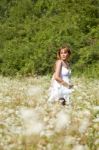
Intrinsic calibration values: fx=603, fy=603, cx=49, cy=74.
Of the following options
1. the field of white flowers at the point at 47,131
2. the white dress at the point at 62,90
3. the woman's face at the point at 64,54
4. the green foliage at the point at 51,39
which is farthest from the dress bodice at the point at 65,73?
the green foliage at the point at 51,39

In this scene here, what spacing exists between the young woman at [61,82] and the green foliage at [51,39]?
630 inches

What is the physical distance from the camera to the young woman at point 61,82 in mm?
8953

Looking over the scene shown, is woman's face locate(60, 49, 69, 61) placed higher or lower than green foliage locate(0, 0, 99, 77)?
higher

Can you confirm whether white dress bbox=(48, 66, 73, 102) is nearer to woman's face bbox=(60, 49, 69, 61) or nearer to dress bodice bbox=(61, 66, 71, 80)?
dress bodice bbox=(61, 66, 71, 80)

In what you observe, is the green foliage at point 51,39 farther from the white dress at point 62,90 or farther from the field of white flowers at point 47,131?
the field of white flowers at point 47,131

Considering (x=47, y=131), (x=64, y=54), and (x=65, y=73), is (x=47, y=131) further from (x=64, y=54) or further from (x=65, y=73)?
(x=65, y=73)

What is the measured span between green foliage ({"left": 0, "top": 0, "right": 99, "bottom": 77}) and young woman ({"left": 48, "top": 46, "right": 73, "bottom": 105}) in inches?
630

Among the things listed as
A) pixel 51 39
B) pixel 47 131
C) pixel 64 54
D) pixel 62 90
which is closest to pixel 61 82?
pixel 62 90

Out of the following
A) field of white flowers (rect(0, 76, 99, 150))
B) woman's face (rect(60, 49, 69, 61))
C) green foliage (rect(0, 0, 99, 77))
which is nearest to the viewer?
field of white flowers (rect(0, 76, 99, 150))

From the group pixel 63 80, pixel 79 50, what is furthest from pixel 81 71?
pixel 63 80

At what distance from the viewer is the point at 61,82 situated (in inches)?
356

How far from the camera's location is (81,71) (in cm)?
2698

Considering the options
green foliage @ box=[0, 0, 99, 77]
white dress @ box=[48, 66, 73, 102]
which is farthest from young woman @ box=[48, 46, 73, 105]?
green foliage @ box=[0, 0, 99, 77]

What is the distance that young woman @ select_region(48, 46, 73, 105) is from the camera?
352 inches
